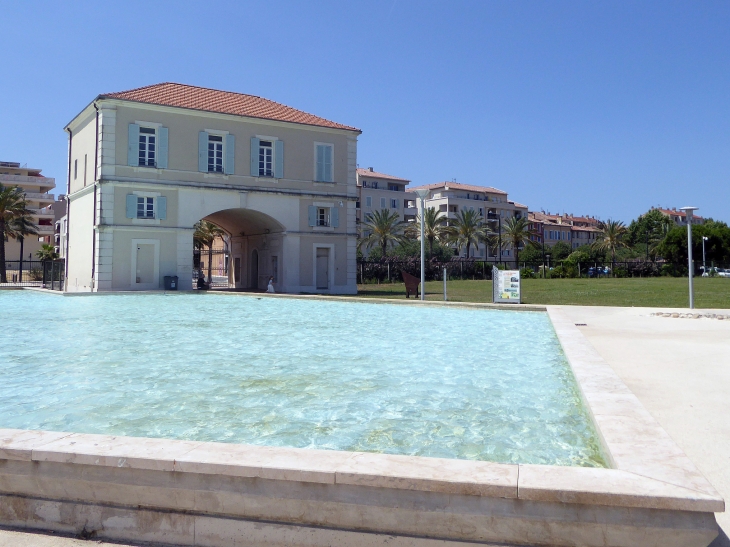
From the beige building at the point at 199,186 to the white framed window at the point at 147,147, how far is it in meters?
0.05

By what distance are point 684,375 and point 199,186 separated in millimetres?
25863

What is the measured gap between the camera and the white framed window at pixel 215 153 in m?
29.5

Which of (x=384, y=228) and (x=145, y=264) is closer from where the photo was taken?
(x=145, y=264)

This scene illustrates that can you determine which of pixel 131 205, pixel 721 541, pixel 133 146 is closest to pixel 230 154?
pixel 133 146

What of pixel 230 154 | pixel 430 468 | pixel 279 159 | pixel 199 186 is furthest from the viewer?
pixel 279 159

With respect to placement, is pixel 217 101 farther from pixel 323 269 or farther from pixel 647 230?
pixel 647 230

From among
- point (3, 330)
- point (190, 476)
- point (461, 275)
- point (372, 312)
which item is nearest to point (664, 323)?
point (372, 312)

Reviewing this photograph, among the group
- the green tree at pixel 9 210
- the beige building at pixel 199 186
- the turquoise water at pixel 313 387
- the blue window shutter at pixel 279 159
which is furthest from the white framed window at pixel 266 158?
the green tree at pixel 9 210

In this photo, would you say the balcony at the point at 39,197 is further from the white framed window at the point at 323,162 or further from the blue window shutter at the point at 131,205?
the white framed window at the point at 323,162

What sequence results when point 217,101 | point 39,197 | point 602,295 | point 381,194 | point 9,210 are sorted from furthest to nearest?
point 39,197
point 381,194
point 9,210
point 217,101
point 602,295

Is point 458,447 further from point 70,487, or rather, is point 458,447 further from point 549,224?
point 549,224

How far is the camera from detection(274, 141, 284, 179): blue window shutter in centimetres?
3100

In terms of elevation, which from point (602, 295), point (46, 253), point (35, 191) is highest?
point (35, 191)

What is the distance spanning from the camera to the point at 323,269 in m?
32.4
